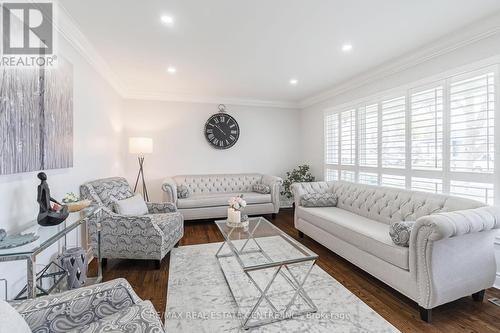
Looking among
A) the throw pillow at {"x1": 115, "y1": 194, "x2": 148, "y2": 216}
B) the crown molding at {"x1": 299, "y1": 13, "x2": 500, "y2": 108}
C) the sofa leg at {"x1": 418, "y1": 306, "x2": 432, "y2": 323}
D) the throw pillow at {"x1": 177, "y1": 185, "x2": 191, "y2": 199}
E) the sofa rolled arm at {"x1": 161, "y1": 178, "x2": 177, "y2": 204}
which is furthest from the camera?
the throw pillow at {"x1": 177, "y1": 185, "x2": 191, "y2": 199}

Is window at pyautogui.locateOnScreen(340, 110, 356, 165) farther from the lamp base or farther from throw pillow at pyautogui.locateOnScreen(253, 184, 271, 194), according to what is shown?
the lamp base

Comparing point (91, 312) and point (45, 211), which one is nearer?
point (91, 312)

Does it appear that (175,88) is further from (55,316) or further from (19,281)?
(55,316)

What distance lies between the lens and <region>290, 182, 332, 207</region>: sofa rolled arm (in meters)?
3.81

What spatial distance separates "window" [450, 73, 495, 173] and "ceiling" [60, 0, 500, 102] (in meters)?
0.63

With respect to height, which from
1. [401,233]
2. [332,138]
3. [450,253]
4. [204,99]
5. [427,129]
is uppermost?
[204,99]

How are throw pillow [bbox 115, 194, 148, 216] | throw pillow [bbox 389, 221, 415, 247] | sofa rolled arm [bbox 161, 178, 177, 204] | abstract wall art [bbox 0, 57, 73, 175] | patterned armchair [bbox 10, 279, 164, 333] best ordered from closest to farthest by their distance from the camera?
patterned armchair [bbox 10, 279, 164, 333]
abstract wall art [bbox 0, 57, 73, 175]
throw pillow [bbox 389, 221, 415, 247]
throw pillow [bbox 115, 194, 148, 216]
sofa rolled arm [bbox 161, 178, 177, 204]

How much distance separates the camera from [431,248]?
1.82m

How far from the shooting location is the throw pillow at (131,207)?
285 cm

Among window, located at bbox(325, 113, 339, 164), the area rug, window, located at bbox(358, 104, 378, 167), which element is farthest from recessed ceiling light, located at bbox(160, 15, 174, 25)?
window, located at bbox(325, 113, 339, 164)

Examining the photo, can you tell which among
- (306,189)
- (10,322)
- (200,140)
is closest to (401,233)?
(306,189)

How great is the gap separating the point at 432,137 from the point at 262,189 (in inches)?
116

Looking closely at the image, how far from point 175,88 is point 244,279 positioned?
3.77m

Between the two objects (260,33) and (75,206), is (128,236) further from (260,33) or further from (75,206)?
(260,33)
